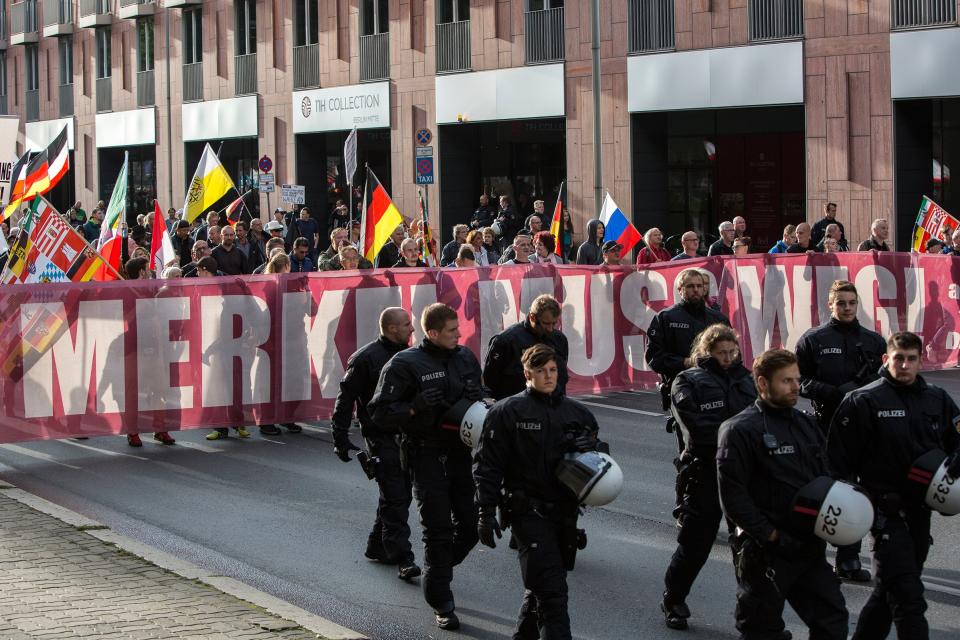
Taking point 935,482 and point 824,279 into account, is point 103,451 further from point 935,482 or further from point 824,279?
point 935,482

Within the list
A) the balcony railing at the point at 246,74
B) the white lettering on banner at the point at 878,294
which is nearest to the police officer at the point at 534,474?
the white lettering on banner at the point at 878,294

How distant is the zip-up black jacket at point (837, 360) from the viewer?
9695mm

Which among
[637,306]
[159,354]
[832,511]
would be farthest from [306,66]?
[832,511]

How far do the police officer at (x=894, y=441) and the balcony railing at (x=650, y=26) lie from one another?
25.1 metres

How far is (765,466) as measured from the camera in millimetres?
6520

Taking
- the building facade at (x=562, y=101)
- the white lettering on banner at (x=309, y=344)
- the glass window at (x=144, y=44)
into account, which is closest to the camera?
the white lettering on banner at (x=309, y=344)

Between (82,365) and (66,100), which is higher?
(66,100)

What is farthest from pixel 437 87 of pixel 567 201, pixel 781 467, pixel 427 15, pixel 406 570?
pixel 781 467

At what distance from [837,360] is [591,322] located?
7.66 meters

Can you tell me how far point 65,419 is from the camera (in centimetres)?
1404

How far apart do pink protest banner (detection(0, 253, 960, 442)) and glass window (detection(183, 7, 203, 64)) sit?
117ft

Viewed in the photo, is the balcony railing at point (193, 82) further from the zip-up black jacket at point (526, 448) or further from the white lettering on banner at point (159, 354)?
the zip-up black jacket at point (526, 448)

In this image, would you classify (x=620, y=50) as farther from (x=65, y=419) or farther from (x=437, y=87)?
(x=65, y=419)

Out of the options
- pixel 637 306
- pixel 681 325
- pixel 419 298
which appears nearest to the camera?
pixel 681 325
